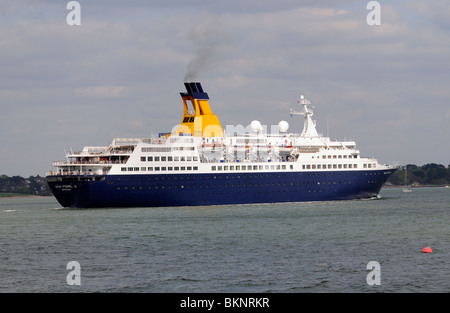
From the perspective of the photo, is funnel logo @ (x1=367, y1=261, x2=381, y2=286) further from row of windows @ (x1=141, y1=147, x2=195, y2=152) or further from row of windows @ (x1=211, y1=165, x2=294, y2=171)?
row of windows @ (x1=211, y1=165, x2=294, y2=171)

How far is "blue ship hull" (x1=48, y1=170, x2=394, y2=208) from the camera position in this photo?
74125mm

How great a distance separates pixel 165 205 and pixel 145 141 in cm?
779

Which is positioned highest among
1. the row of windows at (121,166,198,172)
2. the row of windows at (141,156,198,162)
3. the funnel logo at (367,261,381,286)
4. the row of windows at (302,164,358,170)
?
the row of windows at (141,156,198,162)

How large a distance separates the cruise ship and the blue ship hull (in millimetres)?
106

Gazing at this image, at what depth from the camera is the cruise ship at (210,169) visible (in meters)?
74.8

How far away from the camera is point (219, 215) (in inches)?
2601

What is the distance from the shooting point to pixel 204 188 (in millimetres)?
77562

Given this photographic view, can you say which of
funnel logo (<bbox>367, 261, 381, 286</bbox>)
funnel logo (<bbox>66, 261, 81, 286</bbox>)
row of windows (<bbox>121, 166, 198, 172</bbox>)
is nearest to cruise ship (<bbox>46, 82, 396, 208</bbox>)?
row of windows (<bbox>121, 166, 198, 172</bbox>)

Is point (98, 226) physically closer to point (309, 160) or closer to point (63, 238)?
point (63, 238)

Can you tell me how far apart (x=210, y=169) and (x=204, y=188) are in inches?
88.9

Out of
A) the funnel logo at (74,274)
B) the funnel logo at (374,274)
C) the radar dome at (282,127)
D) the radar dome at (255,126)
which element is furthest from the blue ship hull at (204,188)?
the funnel logo at (374,274)

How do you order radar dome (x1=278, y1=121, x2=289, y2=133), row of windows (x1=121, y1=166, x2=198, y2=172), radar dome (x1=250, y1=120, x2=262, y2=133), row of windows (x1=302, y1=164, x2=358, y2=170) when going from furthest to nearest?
1. radar dome (x1=278, y1=121, x2=289, y2=133)
2. radar dome (x1=250, y1=120, x2=262, y2=133)
3. row of windows (x1=302, y1=164, x2=358, y2=170)
4. row of windows (x1=121, y1=166, x2=198, y2=172)

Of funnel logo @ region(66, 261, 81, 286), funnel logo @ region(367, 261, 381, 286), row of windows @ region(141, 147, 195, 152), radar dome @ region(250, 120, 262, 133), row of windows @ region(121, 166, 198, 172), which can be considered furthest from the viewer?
radar dome @ region(250, 120, 262, 133)

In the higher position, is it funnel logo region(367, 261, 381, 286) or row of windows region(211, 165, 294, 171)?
row of windows region(211, 165, 294, 171)
